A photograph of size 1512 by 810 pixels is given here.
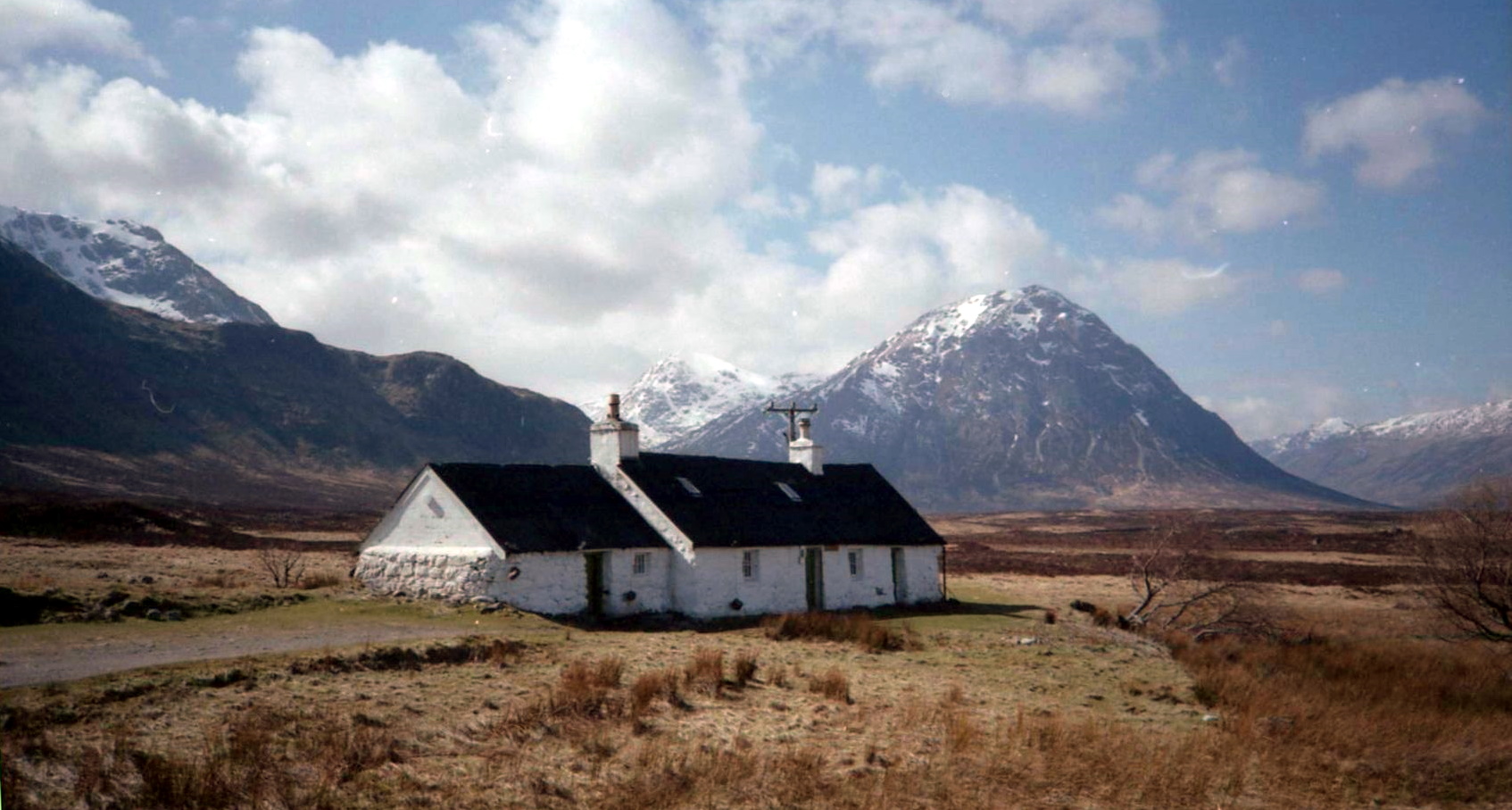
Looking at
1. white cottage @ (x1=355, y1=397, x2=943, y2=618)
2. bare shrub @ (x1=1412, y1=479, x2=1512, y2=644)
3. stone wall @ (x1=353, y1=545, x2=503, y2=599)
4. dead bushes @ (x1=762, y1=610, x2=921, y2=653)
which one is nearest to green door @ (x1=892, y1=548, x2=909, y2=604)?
white cottage @ (x1=355, y1=397, x2=943, y2=618)

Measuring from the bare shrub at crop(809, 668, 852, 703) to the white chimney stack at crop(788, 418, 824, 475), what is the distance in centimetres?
1959

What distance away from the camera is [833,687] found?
20.4m

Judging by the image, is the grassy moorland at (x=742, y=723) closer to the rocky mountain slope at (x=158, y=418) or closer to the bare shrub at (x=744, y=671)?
the bare shrub at (x=744, y=671)

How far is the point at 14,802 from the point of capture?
11.3 m

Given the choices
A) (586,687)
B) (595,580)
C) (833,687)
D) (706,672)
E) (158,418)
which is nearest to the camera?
(586,687)

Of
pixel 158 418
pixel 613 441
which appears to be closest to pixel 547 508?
pixel 613 441

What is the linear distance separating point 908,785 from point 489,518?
17.3 meters

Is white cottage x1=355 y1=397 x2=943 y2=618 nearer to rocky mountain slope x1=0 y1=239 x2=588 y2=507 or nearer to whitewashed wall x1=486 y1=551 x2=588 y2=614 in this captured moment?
whitewashed wall x1=486 y1=551 x2=588 y2=614

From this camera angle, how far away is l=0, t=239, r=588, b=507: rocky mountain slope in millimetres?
136125

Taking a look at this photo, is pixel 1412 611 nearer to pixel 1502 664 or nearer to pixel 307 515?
pixel 1502 664

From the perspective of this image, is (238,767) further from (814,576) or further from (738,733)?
(814,576)

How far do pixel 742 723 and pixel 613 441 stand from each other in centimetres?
1844

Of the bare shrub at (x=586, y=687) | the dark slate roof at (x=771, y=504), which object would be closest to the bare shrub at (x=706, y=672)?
the bare shrub at (x=586, y=687)

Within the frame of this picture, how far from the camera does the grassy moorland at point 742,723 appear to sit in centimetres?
1338
